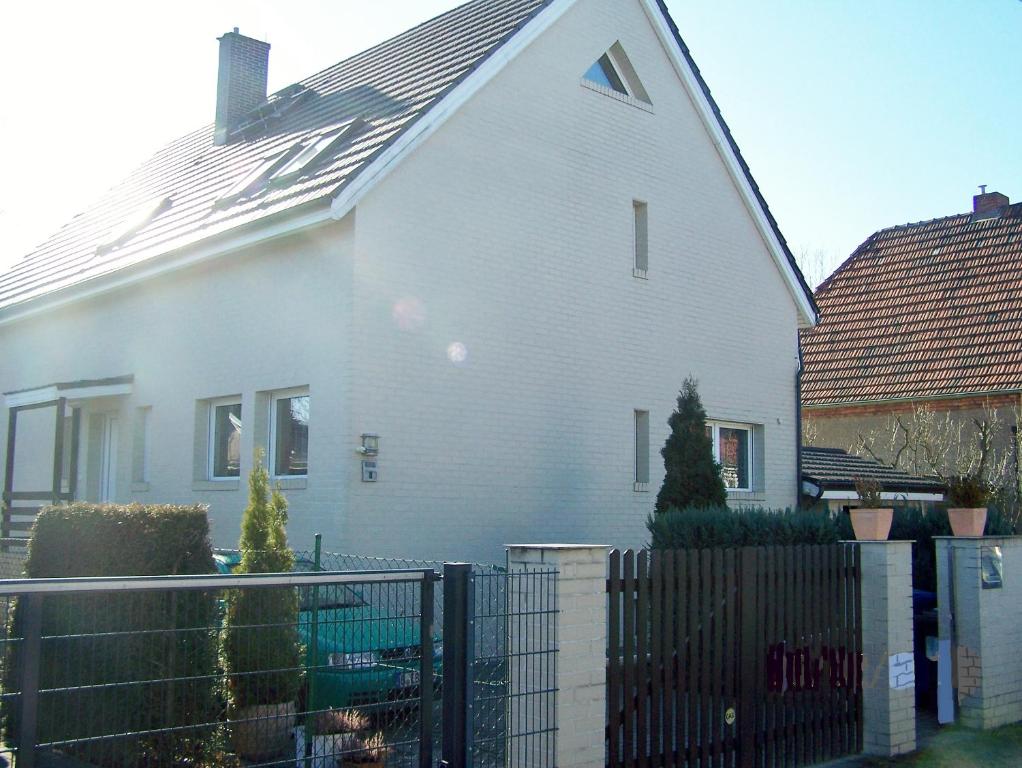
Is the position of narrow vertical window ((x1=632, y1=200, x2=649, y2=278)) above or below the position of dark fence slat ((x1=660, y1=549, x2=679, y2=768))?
above

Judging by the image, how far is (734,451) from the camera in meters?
16.9

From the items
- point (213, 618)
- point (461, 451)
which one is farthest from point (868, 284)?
point (213, 618)

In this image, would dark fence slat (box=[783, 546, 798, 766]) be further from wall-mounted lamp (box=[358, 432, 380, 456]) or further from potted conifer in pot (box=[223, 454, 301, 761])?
wall-mounted lamp (box=[358, 432, 380, 456])

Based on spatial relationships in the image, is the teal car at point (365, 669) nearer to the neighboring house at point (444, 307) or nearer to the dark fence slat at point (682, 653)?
the dark fence slat at point (682, 653)

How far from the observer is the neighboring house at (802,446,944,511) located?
57.2 ft

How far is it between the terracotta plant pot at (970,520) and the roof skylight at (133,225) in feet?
38.6

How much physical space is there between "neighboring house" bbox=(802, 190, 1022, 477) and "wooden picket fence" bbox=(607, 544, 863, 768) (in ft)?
46.8

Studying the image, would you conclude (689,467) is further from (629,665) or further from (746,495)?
(629,665)

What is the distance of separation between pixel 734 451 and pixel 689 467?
13.7ft

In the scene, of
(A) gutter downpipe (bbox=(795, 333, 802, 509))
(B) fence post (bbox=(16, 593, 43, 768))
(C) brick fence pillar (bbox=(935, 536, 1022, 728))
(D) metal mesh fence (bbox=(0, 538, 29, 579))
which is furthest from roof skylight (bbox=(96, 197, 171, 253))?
(B) fence post (bbox=(16, 593, 43, 768))

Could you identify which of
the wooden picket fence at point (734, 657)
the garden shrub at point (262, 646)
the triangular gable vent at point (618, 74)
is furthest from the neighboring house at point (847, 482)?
the garden shrub at point (262, 646)

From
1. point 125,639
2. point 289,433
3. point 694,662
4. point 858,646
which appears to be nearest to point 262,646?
point 125,639

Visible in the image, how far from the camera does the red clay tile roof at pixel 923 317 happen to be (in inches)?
900

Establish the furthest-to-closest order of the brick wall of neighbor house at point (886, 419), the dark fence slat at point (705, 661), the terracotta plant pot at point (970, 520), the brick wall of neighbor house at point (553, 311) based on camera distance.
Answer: the brick wall of neighbor house at point (886, 419) < the brick wall of neighbor house at point (553, 311) < the terracotta plant pot at point (970, 520) < the dark fence slat at point (705, 661)
